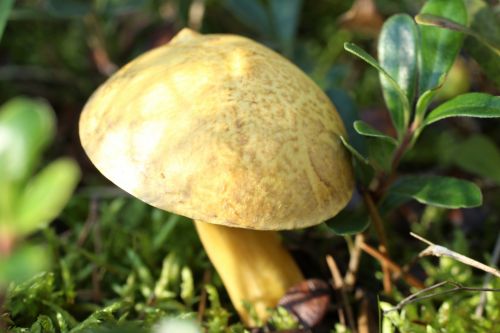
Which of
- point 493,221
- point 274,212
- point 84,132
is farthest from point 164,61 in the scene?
point 493,221

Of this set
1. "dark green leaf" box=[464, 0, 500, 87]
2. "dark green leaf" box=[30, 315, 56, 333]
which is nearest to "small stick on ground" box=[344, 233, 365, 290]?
"dark green leaf" box=[464, 0, 500, 87]

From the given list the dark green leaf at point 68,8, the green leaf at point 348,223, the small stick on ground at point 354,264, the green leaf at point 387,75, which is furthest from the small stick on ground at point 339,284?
the dark green leaf at point 68,8

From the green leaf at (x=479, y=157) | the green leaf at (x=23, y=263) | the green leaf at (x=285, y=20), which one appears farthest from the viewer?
the green leaf at (x=285, y=20)

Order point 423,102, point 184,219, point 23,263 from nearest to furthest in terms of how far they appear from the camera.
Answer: point 23,263
point 423,102
point 184,219

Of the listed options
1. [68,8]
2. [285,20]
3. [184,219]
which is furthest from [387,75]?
[68,8]

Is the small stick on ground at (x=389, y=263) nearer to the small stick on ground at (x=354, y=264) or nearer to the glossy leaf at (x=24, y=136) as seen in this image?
the small stick on ground at (x=354, y=264)

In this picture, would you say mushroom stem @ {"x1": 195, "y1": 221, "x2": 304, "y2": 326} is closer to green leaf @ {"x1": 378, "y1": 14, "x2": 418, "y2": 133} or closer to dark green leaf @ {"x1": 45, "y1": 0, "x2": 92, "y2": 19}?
green leaf @ {"x1": 378, "y1": 14, "x2": 418, "y2": 133}

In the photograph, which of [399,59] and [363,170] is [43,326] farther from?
[399,59]

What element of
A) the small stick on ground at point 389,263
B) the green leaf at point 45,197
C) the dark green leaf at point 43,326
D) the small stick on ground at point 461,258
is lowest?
the dark green leaf at point 43,326
